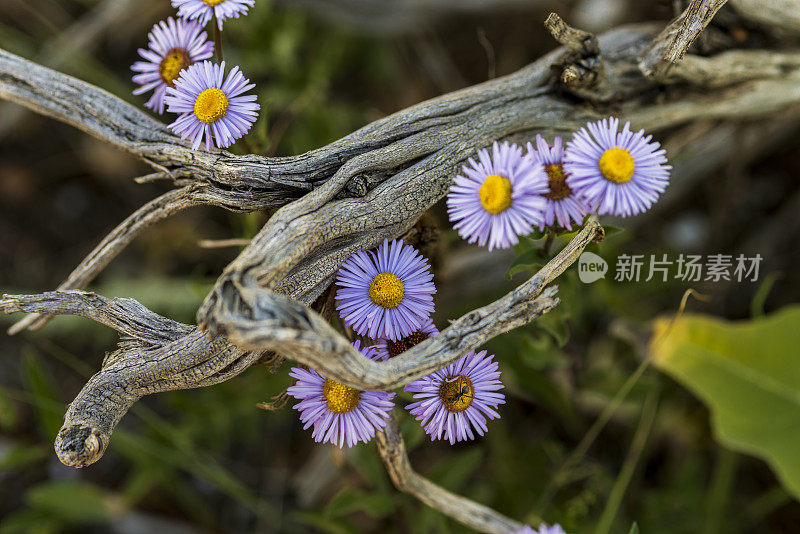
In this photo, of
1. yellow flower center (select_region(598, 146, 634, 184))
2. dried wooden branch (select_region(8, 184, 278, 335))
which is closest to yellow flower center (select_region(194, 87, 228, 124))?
dried wooden branch (select_region(8, 184, 278, 335))

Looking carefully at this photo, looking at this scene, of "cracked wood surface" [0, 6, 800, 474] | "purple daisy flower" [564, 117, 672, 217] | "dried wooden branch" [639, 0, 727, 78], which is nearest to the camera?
"cracked wood surface" [0, 6, 800, 474]

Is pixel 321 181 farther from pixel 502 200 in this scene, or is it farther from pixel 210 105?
pixel 502 200

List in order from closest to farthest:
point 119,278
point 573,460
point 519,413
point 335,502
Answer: point 335,502, point 573,460, point 519,413, point 119,278

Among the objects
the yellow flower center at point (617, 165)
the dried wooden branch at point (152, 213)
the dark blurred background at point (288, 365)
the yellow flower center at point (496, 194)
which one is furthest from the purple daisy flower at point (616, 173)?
the dried wooden branch at point (152, 213)

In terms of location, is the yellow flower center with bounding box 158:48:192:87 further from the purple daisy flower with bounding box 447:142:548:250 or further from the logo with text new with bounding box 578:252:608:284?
the logo with text new with bounding box 578:252:608:284

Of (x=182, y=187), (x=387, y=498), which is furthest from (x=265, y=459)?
(x=182, y=187)

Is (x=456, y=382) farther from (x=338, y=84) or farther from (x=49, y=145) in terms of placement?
(x=49, y=145)
